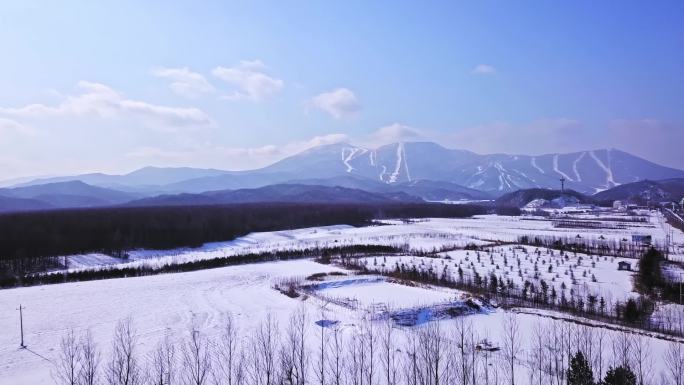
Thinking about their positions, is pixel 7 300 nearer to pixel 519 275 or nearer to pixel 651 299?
pixel 519 275

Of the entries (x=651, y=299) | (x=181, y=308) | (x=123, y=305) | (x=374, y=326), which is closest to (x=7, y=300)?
(x=123, y=305)

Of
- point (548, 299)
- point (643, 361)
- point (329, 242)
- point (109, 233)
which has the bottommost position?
point (548, 299)

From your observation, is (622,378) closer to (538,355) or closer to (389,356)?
(538,355)

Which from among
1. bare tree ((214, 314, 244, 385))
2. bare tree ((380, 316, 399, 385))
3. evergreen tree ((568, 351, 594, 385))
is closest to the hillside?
bare tree ((380, 316, 399, 385))

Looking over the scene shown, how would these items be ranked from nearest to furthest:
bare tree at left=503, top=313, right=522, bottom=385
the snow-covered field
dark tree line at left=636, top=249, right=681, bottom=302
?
bare tree at left=503, top=313, right=522, bottom=385
the snow-covered field
dark tree line at left=636, top=249, right=681, bottom=302

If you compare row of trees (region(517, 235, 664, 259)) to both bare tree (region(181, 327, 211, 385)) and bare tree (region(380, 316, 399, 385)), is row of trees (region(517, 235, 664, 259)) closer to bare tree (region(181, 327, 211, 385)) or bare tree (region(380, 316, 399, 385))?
bare tree (region(380, 316, 399, 385))

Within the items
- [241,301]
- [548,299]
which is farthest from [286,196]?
[548,299]

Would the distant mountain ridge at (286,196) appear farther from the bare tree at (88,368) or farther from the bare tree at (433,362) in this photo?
the bare tree at (433,362)

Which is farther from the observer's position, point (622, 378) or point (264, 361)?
point (264, 361)

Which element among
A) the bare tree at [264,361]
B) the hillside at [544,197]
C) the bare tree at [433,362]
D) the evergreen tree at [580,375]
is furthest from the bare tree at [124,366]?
the hillside at [544,197]
